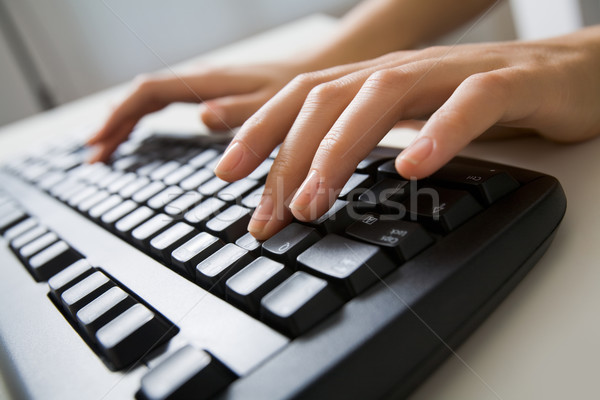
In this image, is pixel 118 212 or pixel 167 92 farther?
pixel 167 92

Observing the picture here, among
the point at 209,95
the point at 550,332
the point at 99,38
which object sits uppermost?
the point at 99,38

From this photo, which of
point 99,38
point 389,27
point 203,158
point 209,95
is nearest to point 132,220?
point 203,158

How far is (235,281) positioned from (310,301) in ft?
0.17

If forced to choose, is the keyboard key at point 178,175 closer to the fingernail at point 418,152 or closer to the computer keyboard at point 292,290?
the computer keyboard at point 292,290

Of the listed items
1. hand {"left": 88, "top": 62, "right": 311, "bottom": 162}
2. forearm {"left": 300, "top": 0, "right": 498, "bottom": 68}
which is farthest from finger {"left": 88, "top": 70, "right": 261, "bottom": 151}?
forearm {"left": 300, "top": 0, "right": 498, "bottom": 68}

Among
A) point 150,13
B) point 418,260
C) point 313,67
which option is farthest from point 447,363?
point 150,13

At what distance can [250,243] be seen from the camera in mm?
292

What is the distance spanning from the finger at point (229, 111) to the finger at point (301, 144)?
9.7 inches

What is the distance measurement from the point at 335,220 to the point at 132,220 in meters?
0.19

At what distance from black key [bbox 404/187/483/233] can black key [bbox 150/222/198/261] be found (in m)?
0.15

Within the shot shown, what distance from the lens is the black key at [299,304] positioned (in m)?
0.21

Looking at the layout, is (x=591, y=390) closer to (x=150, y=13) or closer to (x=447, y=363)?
(x=447, y=363)

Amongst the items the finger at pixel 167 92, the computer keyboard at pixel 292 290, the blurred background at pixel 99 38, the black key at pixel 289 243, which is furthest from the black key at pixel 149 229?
the blurred background at pixel 99 38

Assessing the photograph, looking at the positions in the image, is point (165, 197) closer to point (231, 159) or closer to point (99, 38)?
point (231, 159)
